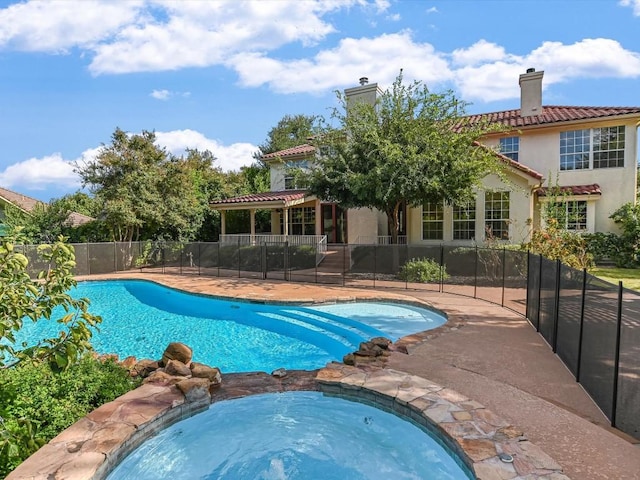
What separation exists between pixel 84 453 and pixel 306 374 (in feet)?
10.2

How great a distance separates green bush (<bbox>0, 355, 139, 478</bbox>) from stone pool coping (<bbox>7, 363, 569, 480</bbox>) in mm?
232

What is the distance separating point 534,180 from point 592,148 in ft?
14.3

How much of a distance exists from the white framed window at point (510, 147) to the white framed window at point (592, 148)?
1.94m

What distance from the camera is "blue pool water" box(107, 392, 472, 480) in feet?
12.9

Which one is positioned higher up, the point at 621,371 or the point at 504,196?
the point at 504,196

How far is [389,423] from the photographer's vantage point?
15.5ft

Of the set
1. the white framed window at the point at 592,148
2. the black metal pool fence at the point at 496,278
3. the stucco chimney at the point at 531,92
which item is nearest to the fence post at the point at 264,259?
the black metal pool fence at the point at 496,278

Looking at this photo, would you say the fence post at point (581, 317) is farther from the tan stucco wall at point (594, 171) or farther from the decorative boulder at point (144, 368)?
the tan stucco wall at point (594, 171)

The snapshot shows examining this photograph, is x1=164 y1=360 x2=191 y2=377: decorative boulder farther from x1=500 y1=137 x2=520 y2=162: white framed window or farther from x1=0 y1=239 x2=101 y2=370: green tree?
x1=500 y1=137 x2=520 y2=162: white framed window

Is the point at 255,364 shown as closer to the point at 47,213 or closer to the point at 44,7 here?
the point at 44,7

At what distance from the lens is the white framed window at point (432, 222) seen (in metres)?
18.8

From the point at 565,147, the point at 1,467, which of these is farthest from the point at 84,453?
the point at 565,147

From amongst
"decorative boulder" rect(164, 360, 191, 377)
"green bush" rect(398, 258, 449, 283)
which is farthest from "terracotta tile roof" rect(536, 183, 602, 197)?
"decorative boulder" rect(164, 360, 191, 377)

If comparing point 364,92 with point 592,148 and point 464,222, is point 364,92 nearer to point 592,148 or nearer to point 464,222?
point 464,222
